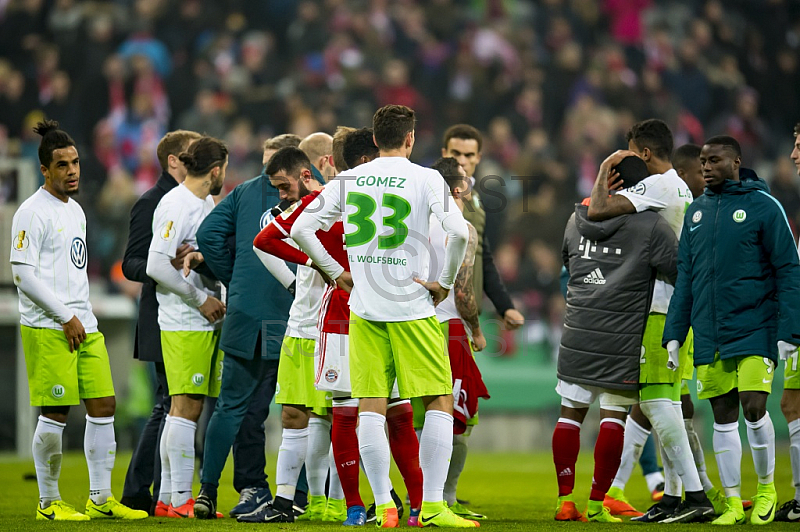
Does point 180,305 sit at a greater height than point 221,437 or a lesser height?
greater

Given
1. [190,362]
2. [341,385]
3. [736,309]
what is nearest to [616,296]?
[736,309]

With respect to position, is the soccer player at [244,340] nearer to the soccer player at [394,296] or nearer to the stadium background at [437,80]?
the soccer player at [394,296]

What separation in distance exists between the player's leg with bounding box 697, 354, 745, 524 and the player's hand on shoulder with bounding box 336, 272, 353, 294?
1882 mm

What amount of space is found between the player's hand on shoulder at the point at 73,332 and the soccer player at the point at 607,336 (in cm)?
267


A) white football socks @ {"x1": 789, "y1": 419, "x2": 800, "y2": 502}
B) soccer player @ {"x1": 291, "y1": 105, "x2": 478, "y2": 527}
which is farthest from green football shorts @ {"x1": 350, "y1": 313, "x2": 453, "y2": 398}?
white football socks @ {"x1": 789, "y1": 419, "x2": 800, "y2": 502}

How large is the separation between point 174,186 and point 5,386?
5.78m

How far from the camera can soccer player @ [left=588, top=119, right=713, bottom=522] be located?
5355mm

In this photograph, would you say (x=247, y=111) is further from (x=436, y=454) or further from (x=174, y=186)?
(x=436, y=454)

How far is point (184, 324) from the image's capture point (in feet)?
19.4

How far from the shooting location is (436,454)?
4.75m

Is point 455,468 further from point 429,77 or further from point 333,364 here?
point 429,77

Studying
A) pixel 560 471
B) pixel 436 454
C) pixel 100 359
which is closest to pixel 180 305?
pixel 100 359

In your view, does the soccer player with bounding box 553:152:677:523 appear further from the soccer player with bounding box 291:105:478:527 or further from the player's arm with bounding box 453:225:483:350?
the soccer player with bounding box 291:105:478:527

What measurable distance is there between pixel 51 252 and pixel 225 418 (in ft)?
4.35
